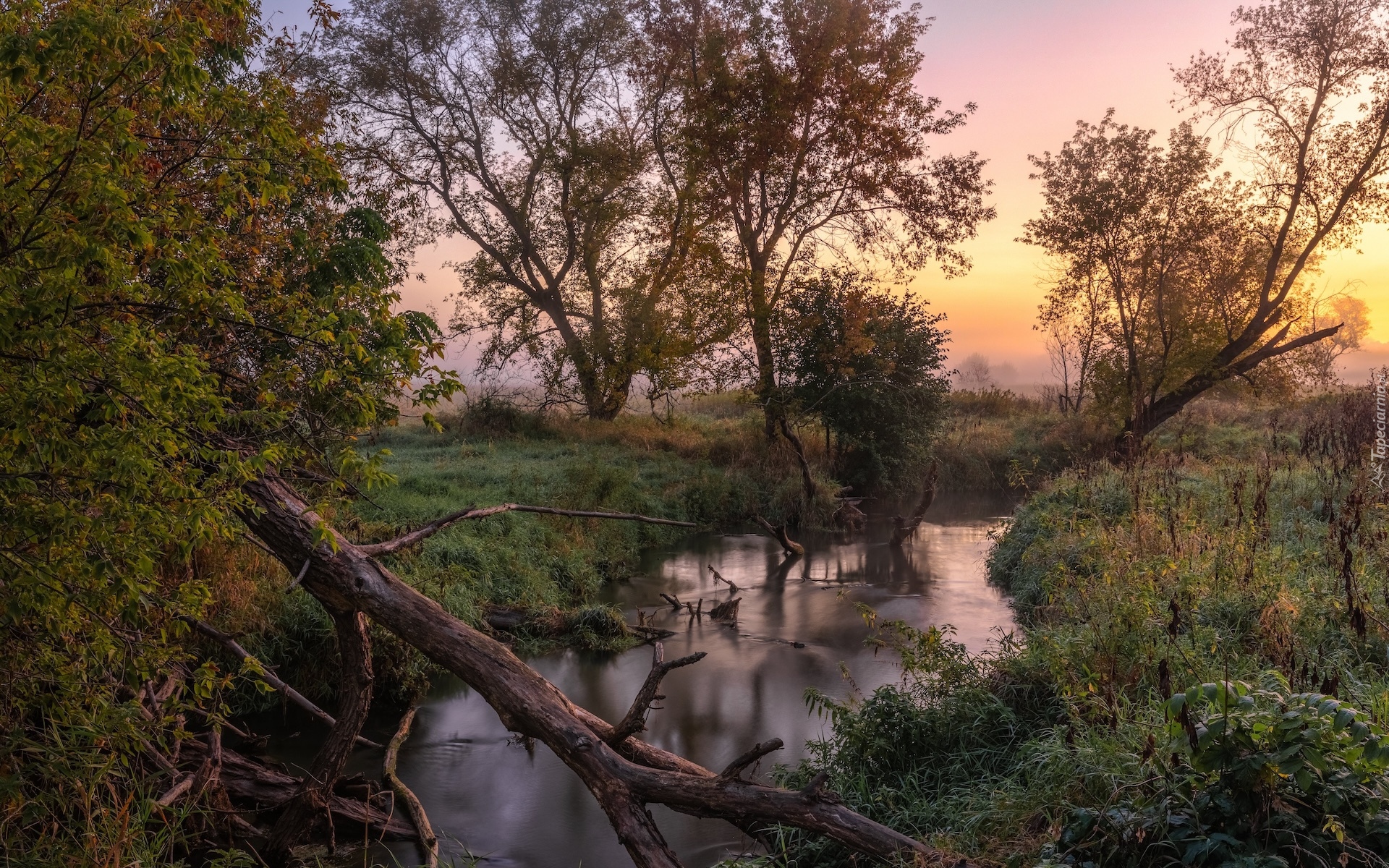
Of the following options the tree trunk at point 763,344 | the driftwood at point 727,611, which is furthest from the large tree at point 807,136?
the driftwood at point 727,611

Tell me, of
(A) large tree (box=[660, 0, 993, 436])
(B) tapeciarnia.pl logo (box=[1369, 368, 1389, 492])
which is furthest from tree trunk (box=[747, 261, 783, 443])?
(B) tapeciarnia.pl logo (box=[1369, 368, 1389, 492])

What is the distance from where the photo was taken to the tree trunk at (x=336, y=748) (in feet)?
18.9

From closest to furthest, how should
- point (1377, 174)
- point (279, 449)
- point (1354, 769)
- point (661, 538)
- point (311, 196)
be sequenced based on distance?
point (1354, 769)
point (279, 449)
point (311, 196)
point (661, 538)
point (1377, 174)

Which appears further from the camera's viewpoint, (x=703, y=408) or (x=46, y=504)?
(x=703, y=408)

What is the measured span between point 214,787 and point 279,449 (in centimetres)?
290

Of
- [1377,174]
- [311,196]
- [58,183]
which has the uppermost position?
[1377,174]

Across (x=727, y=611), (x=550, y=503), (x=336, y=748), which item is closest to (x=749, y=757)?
(x=336, y=748)

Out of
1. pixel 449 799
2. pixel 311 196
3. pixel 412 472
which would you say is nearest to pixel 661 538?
pixel 412 472

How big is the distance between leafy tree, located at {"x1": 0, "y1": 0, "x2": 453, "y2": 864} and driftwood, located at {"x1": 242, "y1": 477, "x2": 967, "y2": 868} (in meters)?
0.68

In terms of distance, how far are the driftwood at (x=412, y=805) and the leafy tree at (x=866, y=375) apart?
1587 centimetres

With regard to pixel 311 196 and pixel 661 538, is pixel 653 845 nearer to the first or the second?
pixel 311 196

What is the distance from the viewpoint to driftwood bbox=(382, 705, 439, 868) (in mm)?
5695

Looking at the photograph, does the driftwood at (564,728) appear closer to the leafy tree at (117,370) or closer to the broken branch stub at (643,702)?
the broken branch stub at (643,702)

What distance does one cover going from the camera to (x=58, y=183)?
3457mm
